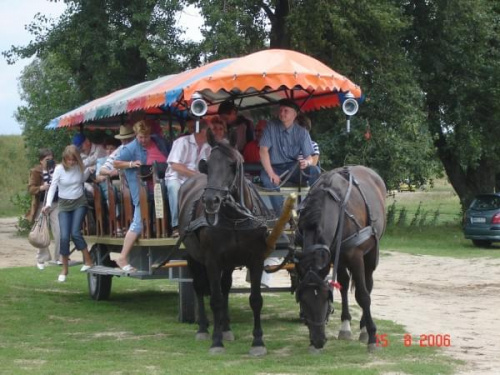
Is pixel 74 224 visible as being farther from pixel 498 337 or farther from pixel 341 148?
pixel 341 148

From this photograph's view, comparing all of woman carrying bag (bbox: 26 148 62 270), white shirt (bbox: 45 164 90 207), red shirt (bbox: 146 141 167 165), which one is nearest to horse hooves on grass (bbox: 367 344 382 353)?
red shirt (bbox: 146 141 167 165)

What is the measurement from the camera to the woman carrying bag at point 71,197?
1310cm

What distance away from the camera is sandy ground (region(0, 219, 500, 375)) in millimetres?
9336

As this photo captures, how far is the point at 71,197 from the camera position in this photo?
13.1 metres

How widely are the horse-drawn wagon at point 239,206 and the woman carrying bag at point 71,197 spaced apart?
597mm

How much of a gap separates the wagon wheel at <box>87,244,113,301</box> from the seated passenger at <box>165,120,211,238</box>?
119 inches

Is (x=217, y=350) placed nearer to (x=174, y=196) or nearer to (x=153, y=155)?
(x=174, y=196)

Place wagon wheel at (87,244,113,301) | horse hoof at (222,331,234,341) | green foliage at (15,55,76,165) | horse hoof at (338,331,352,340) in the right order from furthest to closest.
Answer: green foliage at (15,55,76,165) → wagon wheel at (87,244,113,301) → horse hoof at (222,331,234,341) → horse hoof at (338,331,352,340)

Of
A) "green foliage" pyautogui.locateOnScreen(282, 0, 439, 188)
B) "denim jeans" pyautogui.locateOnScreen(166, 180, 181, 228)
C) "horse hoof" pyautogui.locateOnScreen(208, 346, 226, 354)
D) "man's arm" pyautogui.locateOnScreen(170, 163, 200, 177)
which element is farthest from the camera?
"green foliage" pyautogui.locateOnScreen(282, 0, 439, 188)

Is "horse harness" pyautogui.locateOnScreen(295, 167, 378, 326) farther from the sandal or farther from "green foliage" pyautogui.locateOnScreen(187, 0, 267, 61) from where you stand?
"green foliage" pyautogui.locateOnScreen(187, 0, 267, 61)

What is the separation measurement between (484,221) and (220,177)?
16610mm

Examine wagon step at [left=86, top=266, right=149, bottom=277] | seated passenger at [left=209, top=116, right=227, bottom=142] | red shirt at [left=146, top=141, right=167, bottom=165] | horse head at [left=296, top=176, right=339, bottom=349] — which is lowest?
wagon step at [left=86, top=266, right=149, bottom=277]

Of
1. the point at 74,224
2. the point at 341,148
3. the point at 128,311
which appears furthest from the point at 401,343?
the point at 341,148

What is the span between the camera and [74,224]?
1320 cm
